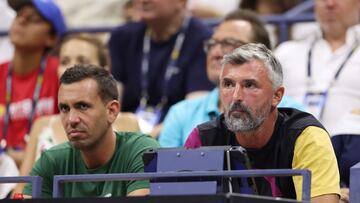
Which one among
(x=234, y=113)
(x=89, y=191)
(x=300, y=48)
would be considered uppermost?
(x=300, y=48)

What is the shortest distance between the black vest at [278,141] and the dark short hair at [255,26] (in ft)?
5.27

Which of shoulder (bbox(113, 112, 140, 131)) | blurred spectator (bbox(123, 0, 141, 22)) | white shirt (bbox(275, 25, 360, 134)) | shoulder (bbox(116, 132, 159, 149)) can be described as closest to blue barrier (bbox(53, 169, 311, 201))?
shoulder (bbox(116, 132, 159, 149))

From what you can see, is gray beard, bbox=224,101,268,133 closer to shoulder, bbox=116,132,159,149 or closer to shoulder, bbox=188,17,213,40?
shoulder, bbox=116,132,159,149

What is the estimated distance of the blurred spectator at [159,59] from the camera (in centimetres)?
860

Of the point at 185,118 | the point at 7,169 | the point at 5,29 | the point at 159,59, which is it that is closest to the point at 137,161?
the point at 185,118

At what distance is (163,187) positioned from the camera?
5.12m

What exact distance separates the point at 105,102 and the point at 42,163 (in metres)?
0.50

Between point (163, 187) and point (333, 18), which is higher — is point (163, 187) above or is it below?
below

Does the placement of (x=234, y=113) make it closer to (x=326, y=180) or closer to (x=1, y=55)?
(x=326, y=180)

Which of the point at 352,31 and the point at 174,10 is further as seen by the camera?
the point at 174,10

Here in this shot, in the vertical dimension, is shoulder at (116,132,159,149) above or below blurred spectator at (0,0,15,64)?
below

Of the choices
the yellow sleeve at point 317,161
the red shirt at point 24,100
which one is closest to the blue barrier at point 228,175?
the yellow sleeve at point 317,161

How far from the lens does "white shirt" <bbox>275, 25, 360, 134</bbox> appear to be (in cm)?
780

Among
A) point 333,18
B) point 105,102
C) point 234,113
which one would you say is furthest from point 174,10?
point 234,113
